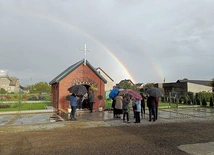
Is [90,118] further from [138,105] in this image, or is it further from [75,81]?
[75,81]

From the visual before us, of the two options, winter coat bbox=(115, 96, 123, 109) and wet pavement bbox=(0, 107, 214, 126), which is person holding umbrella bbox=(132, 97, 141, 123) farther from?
winter coat bbox=(115, 96, 123, 109)

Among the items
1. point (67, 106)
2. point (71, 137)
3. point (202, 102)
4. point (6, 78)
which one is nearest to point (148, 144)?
point (71, 137)

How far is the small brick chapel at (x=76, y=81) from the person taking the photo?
18297 mm

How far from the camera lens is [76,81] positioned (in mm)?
19016

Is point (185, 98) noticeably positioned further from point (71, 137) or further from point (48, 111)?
point (71, 137)

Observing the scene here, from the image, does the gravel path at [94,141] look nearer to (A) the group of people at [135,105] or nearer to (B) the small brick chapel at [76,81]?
(A) the group of people at [135,105]

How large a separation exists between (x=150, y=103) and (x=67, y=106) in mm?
8789

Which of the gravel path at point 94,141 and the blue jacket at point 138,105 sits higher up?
the blue jacket at point 138,105

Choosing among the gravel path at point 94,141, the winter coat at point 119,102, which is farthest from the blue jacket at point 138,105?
the gravel path at point 94,141

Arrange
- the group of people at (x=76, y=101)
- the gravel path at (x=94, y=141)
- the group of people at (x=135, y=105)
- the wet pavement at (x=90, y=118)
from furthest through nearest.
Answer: the group of people at (x=76, y=101) < the wet pavement at (x=90, y=118) < the group of people at (x=135, y=105) < the gravel path at (x=94, y=141)

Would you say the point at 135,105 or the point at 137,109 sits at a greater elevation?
the point at 135,105

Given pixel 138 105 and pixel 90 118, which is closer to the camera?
pixel 138 105

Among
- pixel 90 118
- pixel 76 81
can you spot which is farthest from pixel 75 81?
pixel 90 118

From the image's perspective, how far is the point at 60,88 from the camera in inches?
720
